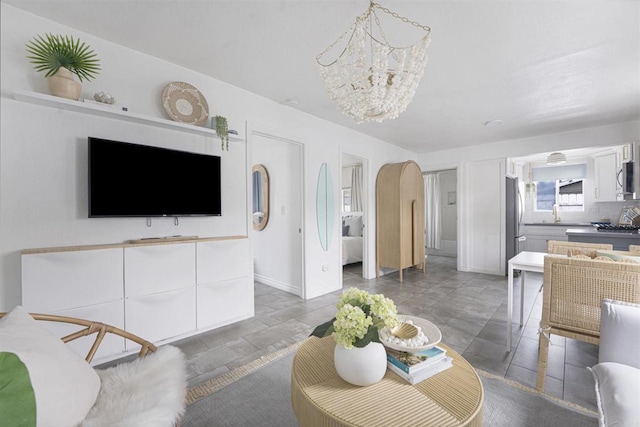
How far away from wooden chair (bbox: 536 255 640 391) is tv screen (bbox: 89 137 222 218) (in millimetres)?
2654

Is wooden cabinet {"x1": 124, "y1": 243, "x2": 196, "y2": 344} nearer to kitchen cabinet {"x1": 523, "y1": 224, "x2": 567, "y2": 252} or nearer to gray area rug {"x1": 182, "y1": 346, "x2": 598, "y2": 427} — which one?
gray area rug {"x1": 182, "y1": 346, "x2": 598, "y2": 427}

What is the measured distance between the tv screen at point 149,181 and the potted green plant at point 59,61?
0.35 meters

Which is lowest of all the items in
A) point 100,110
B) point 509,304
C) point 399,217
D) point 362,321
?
point 509,304

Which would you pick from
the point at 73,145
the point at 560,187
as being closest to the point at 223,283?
the point at 73,145

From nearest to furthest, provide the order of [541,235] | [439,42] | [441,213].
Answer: [439,42] < [541,235] < [441,213]

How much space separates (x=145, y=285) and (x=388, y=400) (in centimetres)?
196

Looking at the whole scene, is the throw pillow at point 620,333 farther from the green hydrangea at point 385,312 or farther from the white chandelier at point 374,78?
the white chandelier at point 374,78

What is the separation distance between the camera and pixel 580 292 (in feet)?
5.08

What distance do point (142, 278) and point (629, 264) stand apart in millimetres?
3097

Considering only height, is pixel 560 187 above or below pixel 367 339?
above

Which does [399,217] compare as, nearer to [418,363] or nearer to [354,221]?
[354,221]

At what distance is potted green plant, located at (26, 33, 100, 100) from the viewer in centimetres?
173

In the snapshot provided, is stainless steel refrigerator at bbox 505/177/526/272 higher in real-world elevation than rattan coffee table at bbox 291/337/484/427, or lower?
higher

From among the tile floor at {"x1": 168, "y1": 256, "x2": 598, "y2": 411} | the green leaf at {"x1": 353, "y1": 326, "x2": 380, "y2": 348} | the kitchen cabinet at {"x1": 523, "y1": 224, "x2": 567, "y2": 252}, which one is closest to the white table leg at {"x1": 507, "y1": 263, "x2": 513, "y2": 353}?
the tile floor at {"x1": 168, "y1": 256, "x2": 598, "y2": 411}
